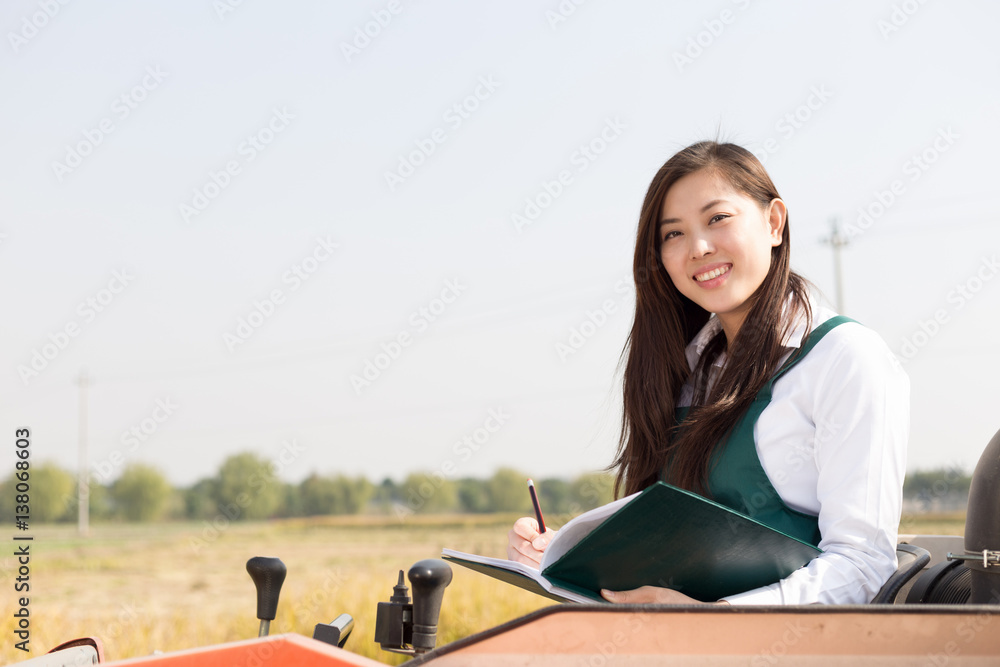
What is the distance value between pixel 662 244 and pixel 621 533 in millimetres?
1041

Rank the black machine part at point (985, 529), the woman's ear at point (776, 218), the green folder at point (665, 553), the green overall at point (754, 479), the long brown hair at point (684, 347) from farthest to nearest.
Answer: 1. the woman's ear at point (776, 218)
2. the long brown hair at point (684, 347)
3. the green overall at point (754, 479)
4. the black machine part at point (985, 529)
5. the green folder at point (665, 553)

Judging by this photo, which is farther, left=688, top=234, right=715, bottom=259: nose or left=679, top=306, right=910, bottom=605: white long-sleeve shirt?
left=688, top=234, right=715, bottom=259: nose

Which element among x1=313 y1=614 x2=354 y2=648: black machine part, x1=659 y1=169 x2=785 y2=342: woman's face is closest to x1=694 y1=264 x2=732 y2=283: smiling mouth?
x1=659 y1=169 x2=785 y2=342: woman's face

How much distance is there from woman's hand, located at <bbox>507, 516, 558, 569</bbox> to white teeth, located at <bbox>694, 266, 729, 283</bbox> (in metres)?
0.79

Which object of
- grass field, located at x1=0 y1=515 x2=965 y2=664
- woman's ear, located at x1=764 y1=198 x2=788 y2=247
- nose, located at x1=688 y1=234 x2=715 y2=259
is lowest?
grass field, located at x1=0 y1=515 x2=965 y2=664

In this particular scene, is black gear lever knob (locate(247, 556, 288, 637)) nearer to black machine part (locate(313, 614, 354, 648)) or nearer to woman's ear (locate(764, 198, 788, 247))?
black machine part (locate(313, 614, 354, 648))

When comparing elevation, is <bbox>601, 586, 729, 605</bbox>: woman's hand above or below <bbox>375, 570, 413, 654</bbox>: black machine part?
above

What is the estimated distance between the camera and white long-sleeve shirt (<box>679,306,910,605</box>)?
156cm

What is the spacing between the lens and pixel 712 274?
210cm

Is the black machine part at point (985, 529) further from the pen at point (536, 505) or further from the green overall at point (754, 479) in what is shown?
the pen at point (536, 505)

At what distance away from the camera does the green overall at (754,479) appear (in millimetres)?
1845

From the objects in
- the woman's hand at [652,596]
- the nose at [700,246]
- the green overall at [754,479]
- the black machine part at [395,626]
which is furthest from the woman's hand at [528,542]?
the nose at [700,246]

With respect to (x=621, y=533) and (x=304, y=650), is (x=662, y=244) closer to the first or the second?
(x=621, y=533)

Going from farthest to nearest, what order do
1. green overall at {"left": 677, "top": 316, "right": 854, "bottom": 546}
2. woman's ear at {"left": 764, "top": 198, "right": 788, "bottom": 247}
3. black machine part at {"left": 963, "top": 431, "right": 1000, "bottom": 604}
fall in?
woman's ear at {"left": 764, "top": 198, "right": 788, "bottom": 247} < green overall at {"left": 677, "top": 316, "right": 854, "bottom": 546} < black machine part at {"left": 963, "top": 431, "right": 1000, "bottom": 604}
